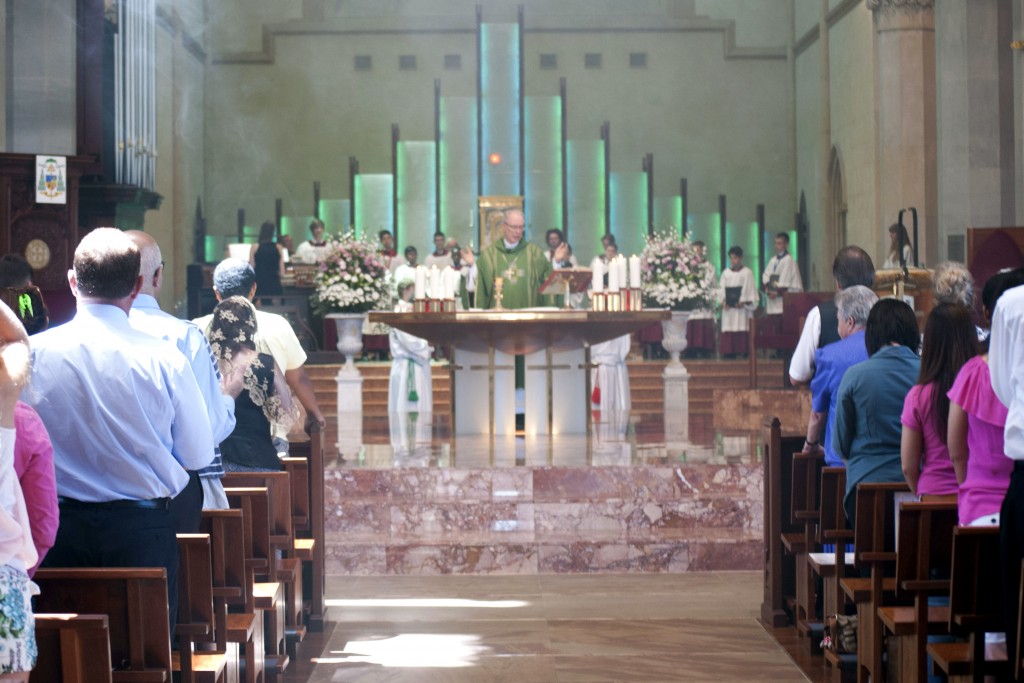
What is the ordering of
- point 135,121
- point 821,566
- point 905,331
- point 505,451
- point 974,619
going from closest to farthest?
point 974,619
point 905,331
point 821,566
point 505,451
point 135,121

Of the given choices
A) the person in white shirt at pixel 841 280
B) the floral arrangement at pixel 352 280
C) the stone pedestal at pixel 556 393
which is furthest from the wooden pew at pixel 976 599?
the floral arrangement at pixel 352 280

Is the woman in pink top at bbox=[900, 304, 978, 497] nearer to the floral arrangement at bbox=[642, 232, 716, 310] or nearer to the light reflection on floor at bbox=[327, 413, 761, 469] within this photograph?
the light reflection on floor at bbox=[327, 413, 761, 469]

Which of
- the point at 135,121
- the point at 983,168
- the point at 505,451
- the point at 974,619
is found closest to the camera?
the point at 974,619

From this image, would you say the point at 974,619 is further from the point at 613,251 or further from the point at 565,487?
the point at 613,251

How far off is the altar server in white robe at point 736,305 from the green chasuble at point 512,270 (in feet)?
24.4

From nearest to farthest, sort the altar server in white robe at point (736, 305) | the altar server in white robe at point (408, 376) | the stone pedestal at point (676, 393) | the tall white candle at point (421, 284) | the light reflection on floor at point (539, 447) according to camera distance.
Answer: the light reflection on floor at point (539, 447)
the tall white candle at point (421, 284)
the altar server in white robe at point (408, 376)
the stone pedestal at point (676, 393)
the altar server in white robe at point (736, 305)

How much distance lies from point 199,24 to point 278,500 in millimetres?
17254

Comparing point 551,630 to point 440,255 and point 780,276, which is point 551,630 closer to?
point 780,276

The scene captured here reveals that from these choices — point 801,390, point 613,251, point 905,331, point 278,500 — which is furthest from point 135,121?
point 905,331

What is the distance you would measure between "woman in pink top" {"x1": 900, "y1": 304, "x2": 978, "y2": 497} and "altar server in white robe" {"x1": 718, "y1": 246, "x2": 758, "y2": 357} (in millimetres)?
13072

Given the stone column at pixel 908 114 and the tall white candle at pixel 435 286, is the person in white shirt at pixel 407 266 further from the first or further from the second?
the tall white candle at pixel 435 286

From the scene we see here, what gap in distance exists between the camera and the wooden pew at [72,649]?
2939 mm

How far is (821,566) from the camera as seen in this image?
543cm

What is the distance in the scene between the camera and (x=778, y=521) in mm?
6238
